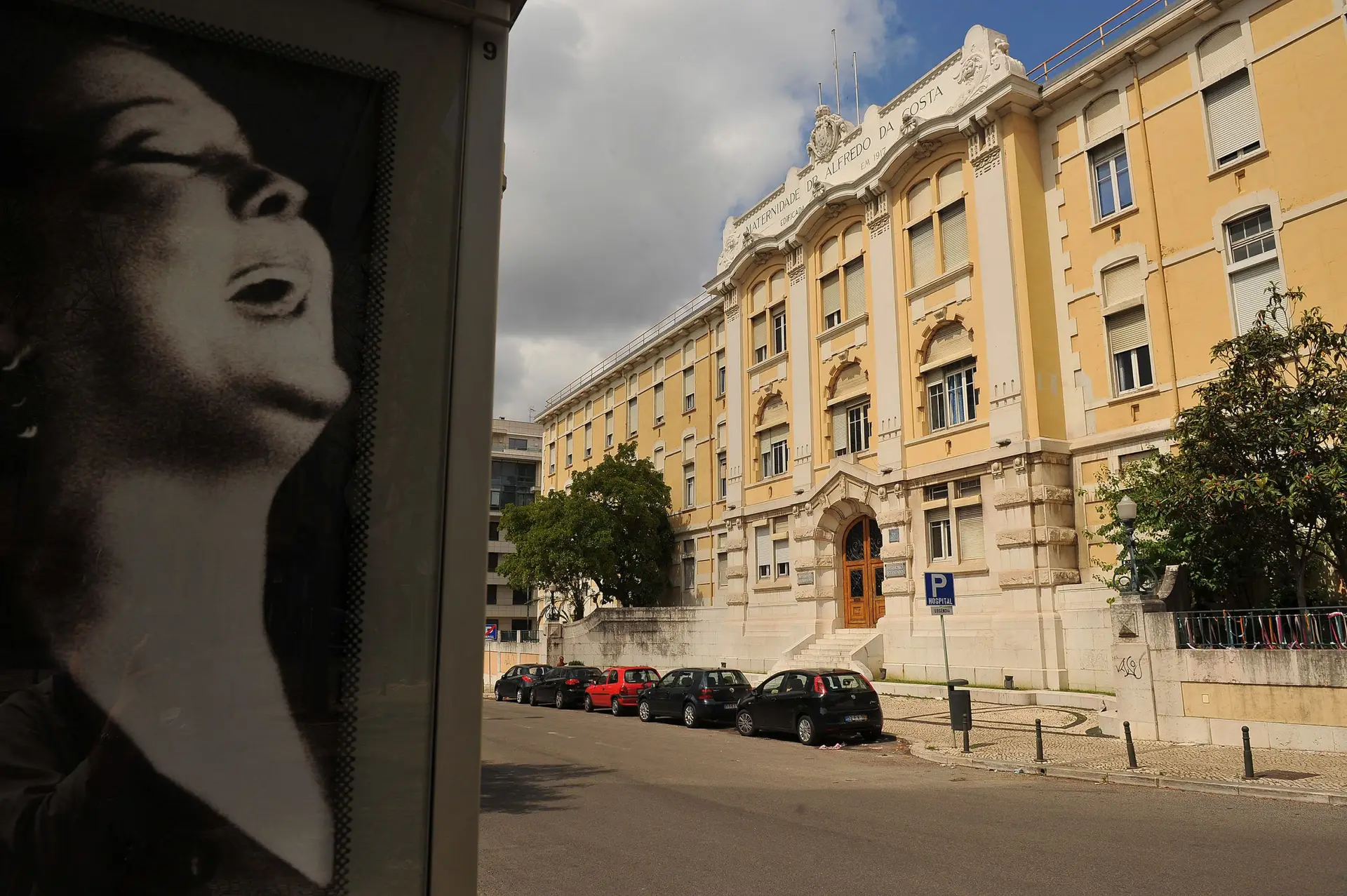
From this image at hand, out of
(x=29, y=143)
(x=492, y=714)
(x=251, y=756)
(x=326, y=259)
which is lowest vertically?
(x=492, y=714)

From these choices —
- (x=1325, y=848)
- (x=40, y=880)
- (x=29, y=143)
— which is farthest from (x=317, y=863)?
(x=1325, y=848)

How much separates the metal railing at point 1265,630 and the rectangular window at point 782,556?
1883cm

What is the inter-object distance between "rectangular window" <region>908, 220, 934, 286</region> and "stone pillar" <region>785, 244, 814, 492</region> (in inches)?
207

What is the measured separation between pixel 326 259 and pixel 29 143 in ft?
2.19

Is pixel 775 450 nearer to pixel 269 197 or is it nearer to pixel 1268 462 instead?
pixel 1268 462

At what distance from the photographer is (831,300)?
33.0 m

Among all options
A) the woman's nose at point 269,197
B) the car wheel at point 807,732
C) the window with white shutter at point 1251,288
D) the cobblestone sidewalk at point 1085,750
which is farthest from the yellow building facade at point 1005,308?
the woman's nose at point 269,197

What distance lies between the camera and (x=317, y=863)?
2.02 metres

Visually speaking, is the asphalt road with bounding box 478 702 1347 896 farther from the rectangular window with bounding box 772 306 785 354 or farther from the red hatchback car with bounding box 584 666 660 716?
the rectangular window with bounding box 772 306 785 354

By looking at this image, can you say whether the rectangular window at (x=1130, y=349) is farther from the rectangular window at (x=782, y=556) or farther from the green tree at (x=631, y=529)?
the green tree at (x=631, y=529)

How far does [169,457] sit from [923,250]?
29200 millimetres

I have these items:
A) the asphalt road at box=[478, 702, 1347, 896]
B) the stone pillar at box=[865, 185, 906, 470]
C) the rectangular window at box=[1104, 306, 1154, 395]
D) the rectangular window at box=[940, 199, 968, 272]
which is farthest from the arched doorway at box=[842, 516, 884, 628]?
the asphalt road at box=[478, 702, 1347, 896]

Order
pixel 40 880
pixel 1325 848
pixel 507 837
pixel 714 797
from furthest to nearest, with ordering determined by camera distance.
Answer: pixel 714 797
pixel 507 837
pixel 1325 848
pixel 40 880

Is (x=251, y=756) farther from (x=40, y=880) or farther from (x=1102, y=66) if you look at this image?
(x=1102, y=66)
